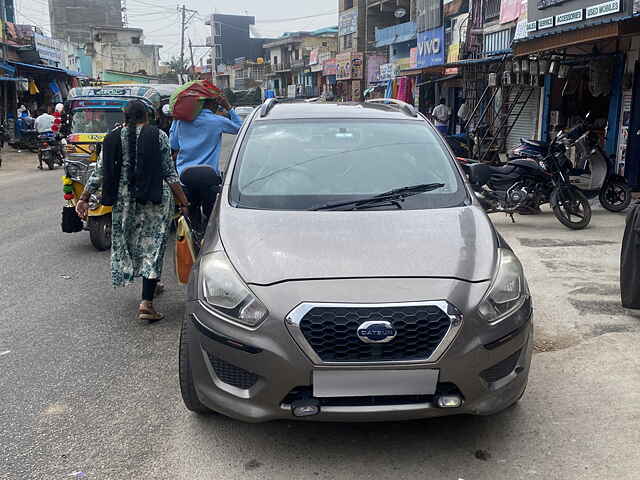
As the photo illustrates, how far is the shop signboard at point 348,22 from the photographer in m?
43.4

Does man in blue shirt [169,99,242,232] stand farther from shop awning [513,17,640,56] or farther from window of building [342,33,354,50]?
window of building [342,33,354,50]

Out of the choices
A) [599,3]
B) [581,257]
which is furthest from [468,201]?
[599,3]

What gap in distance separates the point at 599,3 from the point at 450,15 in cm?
1594

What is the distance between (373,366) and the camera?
2.90 m

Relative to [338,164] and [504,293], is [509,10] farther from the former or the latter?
[504,293]

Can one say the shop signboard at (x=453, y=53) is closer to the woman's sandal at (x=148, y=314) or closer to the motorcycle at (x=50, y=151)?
the motorcycle at (x=50, y=151)

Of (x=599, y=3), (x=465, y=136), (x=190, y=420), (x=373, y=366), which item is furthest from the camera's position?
(x=465, y=136)

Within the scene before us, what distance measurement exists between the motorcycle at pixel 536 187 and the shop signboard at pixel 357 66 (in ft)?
107

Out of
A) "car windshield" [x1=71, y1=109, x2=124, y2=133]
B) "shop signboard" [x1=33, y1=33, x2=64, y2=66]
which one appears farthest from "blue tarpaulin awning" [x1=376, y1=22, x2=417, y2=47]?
"car windshield" [x1=71, y1=109, x2=124, y2=133]

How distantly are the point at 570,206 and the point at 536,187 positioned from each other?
0.57 meters

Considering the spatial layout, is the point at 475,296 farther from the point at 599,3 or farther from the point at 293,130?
the point at 599,3

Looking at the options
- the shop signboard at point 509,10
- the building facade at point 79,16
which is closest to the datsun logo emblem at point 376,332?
the shop signboard at point 509,10

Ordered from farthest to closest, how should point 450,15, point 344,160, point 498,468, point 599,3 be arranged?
point 450,15
point 599,3
point 344,160
point 498,468

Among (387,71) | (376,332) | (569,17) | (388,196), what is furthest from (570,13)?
(387,71)
